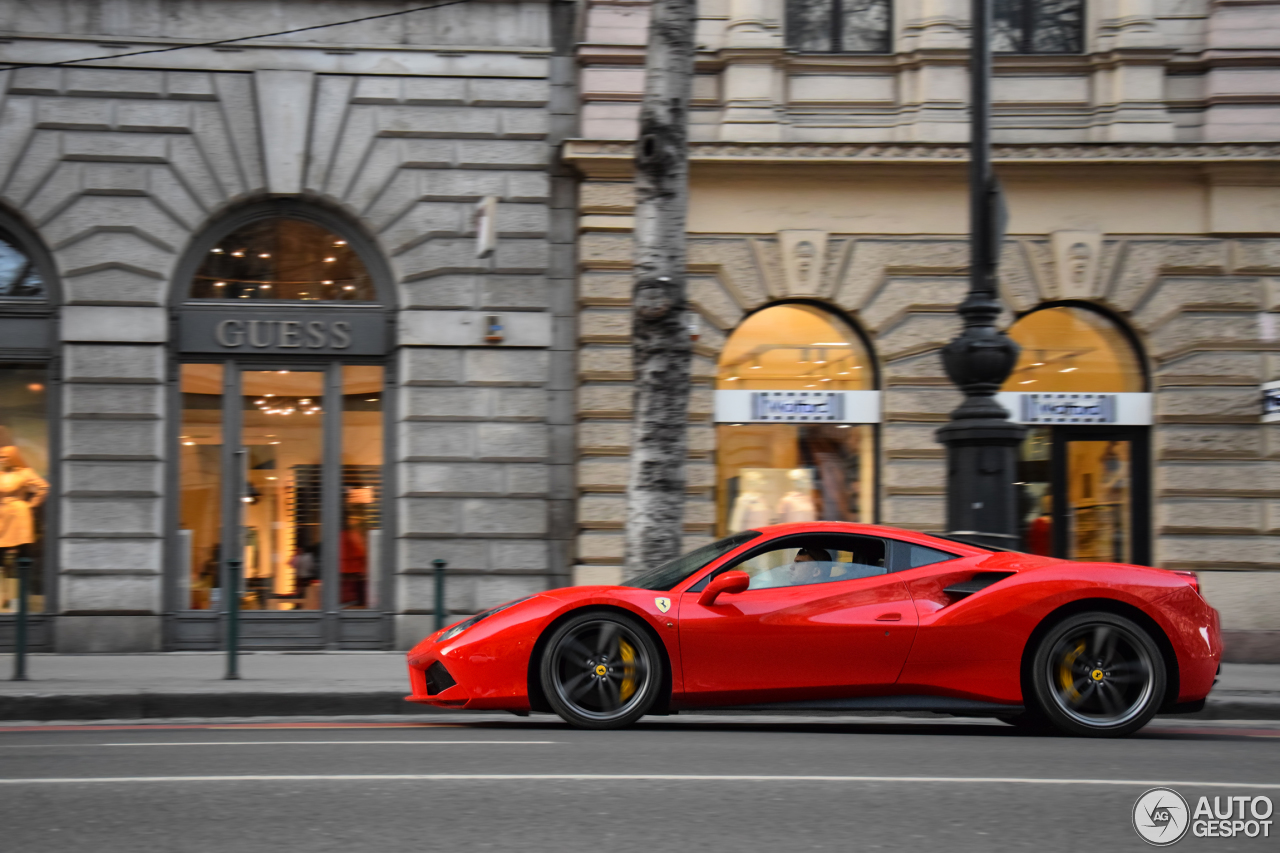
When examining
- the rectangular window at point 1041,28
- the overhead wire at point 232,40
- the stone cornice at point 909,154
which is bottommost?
the stone cornice at point 909,154

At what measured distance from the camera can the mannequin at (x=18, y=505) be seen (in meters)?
13.1

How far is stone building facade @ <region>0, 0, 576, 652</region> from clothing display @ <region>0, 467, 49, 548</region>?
133mm

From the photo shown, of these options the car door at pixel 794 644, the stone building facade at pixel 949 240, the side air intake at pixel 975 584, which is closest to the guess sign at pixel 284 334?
the stone building facade at pixel 949 240

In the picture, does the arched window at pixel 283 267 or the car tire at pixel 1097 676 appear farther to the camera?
the arched window at pixel 283 267

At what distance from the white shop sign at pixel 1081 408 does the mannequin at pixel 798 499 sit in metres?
2.25

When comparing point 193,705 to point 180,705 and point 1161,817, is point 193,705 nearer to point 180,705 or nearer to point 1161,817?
point 180,705

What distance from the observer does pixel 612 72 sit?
45.2 feet

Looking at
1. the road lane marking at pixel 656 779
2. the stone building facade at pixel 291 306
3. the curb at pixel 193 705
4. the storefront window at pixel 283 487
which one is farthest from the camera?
the storefront window at pixel 283 487

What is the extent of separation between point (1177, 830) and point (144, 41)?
1231cm

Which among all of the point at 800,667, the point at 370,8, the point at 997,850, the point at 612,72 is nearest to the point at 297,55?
the point at 370,8

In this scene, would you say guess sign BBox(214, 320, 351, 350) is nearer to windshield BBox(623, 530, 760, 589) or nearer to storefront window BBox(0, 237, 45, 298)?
storefront window BBox(0, 237, 45, 298)

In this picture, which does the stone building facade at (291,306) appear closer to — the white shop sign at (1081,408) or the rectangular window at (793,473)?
the rectangular window at (793,473)

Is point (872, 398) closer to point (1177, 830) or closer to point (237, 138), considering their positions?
point (237, 138)

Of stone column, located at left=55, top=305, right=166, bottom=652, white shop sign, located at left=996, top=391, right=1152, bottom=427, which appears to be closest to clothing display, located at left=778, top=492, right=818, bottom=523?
white shop sign, located at left=996, top=391, right=1152, bottom=427
